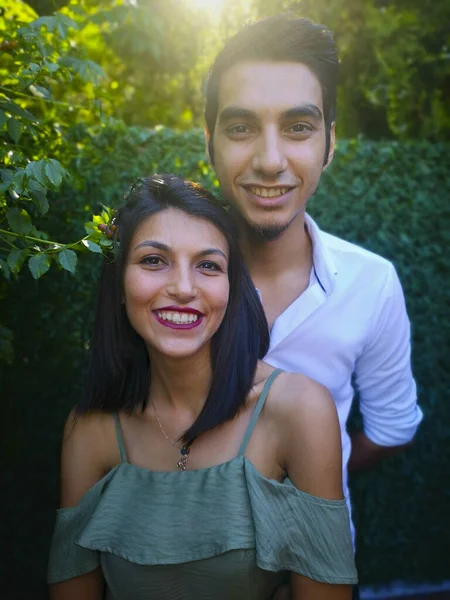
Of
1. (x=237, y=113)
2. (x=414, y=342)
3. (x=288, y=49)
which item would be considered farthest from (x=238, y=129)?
(x=414, y=342)

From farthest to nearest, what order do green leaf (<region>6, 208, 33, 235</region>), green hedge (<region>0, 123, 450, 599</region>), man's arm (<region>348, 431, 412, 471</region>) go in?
green hedge (<region>0, 123, 450, 599</region>), man's arm (<region>348, 431, 412, 471</region>), green leaf (<region>6, 208, 33, 235</region>)

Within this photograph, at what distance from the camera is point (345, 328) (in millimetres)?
2955

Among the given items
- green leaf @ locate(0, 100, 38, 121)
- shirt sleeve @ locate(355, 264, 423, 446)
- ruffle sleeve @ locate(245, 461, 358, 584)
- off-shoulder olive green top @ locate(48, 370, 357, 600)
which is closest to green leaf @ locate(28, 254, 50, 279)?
green leaf @ locate(0, 100, 38, 121)

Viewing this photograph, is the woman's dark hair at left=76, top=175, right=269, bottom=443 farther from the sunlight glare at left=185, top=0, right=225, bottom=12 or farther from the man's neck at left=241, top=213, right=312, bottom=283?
the sunlight glare at left=185, top=0, right=225, bottom=12

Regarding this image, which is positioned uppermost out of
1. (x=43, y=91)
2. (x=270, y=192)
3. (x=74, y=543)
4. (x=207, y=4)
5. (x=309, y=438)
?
(x=207, y=4)

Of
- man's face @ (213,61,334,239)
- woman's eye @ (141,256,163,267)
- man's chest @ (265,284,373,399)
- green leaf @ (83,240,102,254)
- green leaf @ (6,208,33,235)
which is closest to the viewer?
green leaf @ (83,240,102,254)

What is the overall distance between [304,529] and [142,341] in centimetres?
87

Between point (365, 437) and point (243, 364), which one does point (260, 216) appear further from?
point (365, 437)

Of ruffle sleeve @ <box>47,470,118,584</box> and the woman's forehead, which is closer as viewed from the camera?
the woman's forehead

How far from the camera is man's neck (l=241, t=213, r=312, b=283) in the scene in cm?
299

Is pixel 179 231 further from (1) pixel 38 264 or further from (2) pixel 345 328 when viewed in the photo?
(2) pixel 345 328

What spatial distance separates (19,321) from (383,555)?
8.02ft

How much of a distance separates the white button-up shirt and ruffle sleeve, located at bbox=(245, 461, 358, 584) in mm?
598

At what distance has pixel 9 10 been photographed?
3682mm
